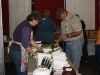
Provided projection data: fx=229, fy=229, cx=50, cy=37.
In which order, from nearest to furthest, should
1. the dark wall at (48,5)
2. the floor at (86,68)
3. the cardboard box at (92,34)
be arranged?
the floor at (86,68)
the cardboard box at (92,34)
the dark wall at (48,5)

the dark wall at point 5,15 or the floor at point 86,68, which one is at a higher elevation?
the dark wall at point 5,15

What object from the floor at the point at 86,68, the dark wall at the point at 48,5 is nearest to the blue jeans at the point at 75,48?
the floor at the point at 86,68

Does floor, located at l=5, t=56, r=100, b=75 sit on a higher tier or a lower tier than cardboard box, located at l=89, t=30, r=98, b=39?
lower

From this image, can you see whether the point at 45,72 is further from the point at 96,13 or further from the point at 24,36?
the point at 96,13

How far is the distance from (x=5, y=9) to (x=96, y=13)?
2.77 metres

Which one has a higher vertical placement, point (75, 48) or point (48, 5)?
point (48, 5)

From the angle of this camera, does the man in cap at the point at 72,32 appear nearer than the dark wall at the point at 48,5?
Yes

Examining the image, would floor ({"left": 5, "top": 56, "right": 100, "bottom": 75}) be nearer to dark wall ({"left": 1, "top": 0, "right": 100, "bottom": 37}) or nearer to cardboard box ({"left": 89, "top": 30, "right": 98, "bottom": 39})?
cardboard box ({"left": 89, "top": 30, "right": 98, "bottom": 39})

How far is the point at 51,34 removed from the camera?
549 cm

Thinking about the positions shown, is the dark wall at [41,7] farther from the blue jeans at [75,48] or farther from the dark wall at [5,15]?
the blue jeans at [75,48]

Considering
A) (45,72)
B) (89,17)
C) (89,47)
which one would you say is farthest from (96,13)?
(45,72)

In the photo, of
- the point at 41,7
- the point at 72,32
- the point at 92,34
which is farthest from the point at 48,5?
the point at 72,32

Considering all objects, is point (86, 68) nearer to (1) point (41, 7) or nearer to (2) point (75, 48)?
(2) point (75, 48)

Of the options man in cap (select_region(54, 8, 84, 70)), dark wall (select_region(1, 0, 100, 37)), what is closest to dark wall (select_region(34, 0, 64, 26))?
dark wall (select_region(1, 0, 100, 37))
